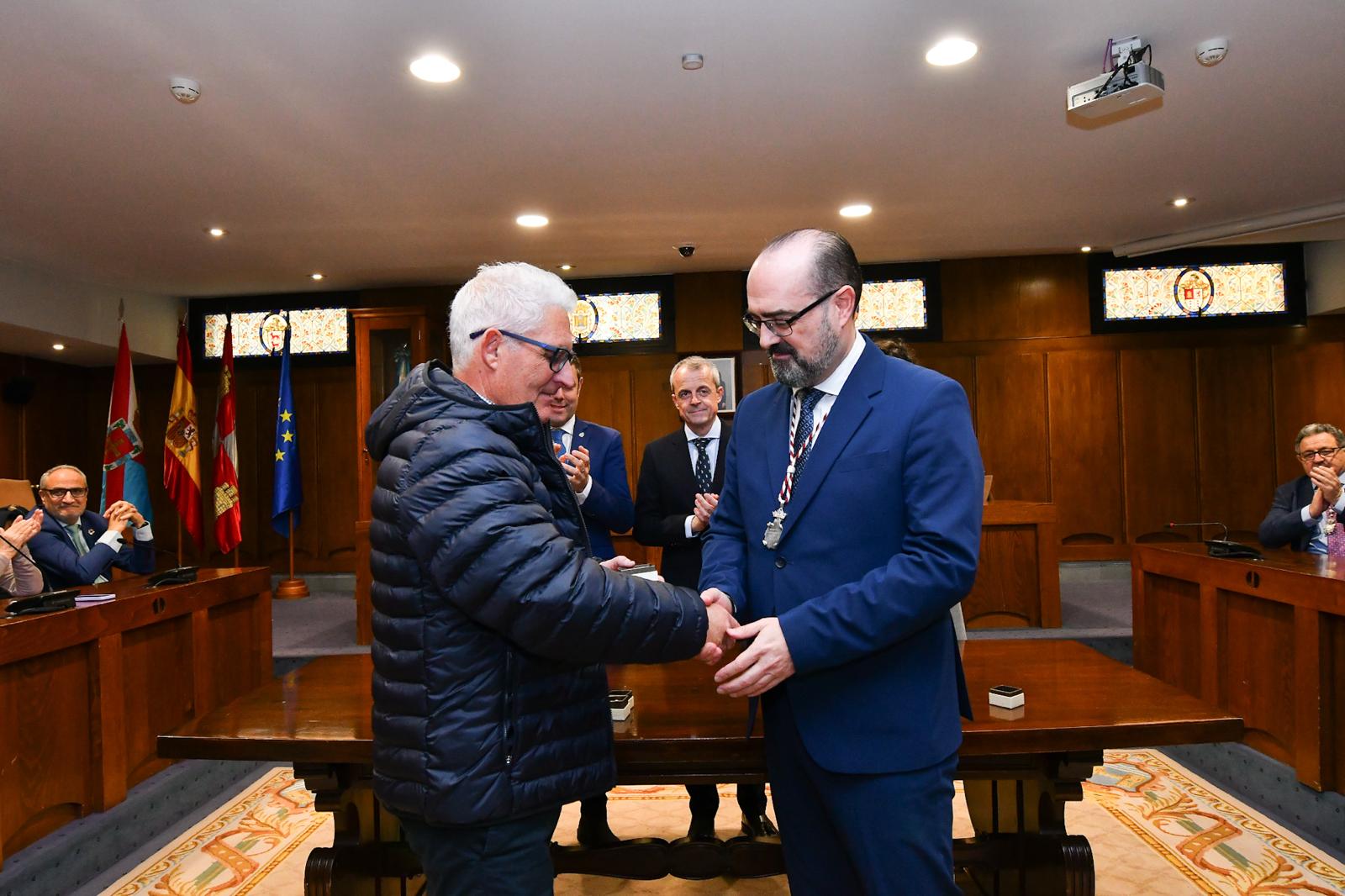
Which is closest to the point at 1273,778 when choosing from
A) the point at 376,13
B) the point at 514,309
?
the point at 514,309

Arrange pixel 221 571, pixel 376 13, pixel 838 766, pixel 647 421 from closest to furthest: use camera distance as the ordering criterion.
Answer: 1. pixel 838 766
2. pixel 376 13
3. pixel 221 571
4. pixel 647 421

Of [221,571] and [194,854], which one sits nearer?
[194,854]

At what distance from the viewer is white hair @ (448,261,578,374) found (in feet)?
4.86

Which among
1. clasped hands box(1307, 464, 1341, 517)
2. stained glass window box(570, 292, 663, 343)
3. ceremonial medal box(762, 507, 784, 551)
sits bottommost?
clasped hands box(1307, 464, 1341, 517)

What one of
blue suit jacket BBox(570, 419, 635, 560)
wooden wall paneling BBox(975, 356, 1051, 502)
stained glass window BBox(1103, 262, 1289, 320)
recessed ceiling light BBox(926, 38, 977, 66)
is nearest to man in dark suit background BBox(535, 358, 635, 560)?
blue suit jacket BBox(570, 419, 635, 560)

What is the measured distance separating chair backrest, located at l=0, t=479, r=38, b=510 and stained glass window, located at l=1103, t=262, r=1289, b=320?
323 inches

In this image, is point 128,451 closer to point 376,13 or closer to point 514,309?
point 376,13

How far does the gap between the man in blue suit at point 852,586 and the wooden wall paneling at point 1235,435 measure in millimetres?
7398

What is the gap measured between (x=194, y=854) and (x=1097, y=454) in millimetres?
7356

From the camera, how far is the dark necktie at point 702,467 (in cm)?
315

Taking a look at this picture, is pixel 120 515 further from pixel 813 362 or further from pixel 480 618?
pixel 813 362

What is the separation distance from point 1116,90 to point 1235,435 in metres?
5.44

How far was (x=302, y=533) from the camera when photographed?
326 inches

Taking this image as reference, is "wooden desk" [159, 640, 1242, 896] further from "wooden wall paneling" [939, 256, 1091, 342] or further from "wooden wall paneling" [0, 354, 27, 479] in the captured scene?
"wooden wall paneling" [0, 354, 27, 479]
